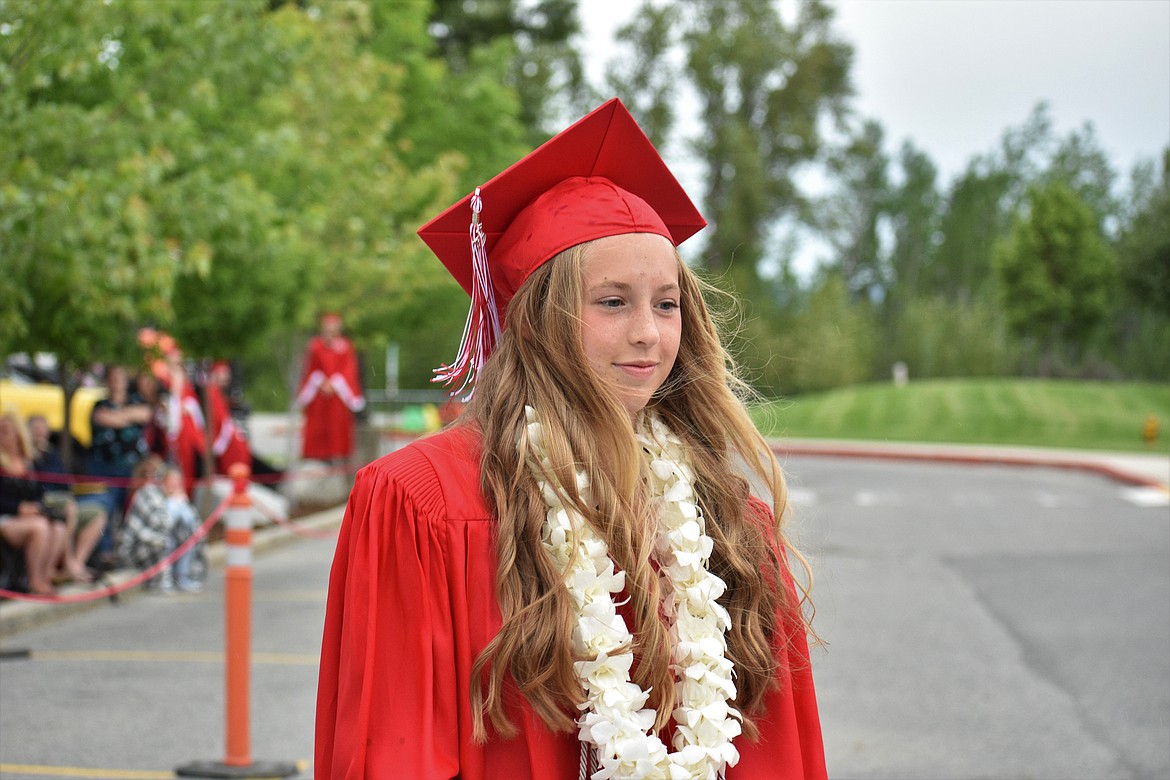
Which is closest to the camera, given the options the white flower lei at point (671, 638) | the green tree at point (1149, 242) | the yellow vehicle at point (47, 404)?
the white flower lei at point (671, 638)

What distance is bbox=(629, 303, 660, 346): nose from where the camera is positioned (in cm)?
200

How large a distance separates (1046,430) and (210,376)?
21859 millimetres

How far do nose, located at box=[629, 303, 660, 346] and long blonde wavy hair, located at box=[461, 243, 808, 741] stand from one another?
0.09 metres

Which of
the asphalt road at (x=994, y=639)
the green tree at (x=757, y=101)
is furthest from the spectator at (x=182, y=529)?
the green tree at (x=757, y=101)

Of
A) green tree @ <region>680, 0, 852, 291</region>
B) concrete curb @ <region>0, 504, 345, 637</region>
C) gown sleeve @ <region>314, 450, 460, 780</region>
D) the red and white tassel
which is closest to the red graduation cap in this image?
the red and white tassel

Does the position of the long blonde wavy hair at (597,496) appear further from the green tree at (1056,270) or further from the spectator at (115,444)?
the green tree at (1056,270)

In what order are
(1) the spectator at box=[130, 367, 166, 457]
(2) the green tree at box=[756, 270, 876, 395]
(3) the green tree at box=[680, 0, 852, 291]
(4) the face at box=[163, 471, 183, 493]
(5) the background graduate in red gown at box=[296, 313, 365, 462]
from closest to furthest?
(4) the face at box=[163, 471, 183, 493], (1) the spectator at box=[130, 367, 166, 457], (5) the background graduate in red gown at box=[296, 313, 365, 462], (3) the green tree at box=[680, 0, 852, 291], (2) the green tree at box=[756, 270, 876, 395]

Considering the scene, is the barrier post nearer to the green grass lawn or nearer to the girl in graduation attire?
the girl in graduation attire

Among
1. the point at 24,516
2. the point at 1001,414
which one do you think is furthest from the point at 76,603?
the point at 1001,414

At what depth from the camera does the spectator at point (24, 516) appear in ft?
27.2

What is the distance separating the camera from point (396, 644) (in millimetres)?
1808

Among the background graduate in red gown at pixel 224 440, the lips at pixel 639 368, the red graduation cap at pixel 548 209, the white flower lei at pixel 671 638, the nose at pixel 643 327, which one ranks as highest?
the red graduation cap at pixel 548 209

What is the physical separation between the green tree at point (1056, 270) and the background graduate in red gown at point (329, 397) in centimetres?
1294

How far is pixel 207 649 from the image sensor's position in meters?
7.58
